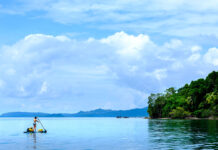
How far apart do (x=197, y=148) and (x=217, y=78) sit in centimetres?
16837

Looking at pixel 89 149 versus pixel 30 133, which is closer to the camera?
pixel 89 149

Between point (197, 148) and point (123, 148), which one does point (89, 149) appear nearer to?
point (123, 148)

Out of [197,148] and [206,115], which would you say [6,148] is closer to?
[197,148]

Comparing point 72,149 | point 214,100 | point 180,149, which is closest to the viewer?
point 180,149

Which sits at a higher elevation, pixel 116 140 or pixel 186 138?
pixel 116 140

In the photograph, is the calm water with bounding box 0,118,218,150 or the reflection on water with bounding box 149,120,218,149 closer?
the reflection on water with bounding box 149,120,218,149

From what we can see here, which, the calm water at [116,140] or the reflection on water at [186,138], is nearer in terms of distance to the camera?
the reflection on water at [186,138]

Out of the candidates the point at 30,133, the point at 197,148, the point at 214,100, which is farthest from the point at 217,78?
the point at 197,148

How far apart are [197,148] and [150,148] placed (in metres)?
5.86

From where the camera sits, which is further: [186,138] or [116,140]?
[116,140]

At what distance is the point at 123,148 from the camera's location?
39.8 metres

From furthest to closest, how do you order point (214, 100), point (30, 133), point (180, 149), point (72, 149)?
point (214, 100) → point (30, 133) → point (72, 149) → point (180, 149)

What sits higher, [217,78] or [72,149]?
[217,78]

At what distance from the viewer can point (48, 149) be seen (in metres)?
40.2
